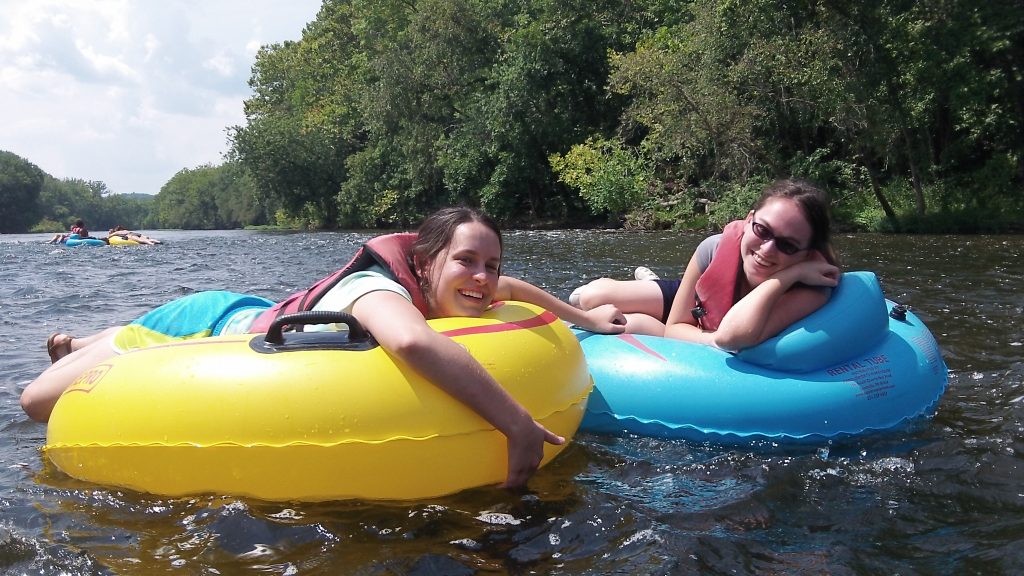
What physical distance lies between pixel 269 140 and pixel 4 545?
34.7 metres

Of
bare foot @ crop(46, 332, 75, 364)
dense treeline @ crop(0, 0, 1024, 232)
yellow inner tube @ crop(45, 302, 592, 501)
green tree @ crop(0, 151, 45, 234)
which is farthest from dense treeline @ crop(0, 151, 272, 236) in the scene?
yellow inner tube @ crop(45, 302, 592, 501)

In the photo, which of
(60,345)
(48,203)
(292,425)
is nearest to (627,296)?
(292,425)

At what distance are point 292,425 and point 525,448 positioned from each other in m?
0.76

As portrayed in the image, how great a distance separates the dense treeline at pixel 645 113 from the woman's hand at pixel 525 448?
1538 cm

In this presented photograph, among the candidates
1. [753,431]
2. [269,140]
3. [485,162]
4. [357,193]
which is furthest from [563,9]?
[753,431]

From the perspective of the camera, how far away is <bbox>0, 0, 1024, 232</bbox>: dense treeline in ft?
51.4

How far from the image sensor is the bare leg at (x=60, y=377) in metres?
3.18

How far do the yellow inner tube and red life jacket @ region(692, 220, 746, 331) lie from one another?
4.79ft

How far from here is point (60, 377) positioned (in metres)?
3.21

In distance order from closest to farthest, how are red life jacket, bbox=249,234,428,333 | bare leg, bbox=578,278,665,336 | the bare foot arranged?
1. red life jacket, bbox=249,234,428,333
2. the bare foot
3. bare leg, bbox=578,278,665,336

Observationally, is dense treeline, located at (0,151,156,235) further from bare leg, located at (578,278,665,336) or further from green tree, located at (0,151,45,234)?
bare leg, located at (578,278,665,336)

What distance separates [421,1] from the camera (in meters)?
29.6

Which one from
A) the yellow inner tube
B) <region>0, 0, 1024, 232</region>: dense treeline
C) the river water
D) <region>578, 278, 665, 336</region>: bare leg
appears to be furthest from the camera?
<region>0, 0, 1024, 232</region>: dense treeline

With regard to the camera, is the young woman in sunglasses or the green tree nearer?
the young woman in sunglasses
